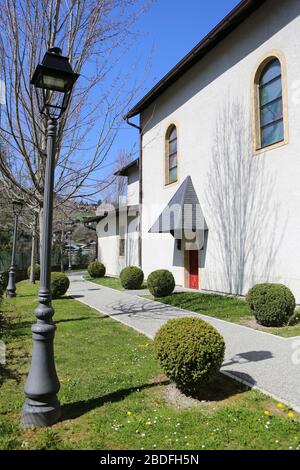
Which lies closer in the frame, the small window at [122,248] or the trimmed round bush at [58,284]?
the trimmed round bush at [58,284]

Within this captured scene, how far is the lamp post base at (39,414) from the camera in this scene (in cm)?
366

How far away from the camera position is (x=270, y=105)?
36.7ft

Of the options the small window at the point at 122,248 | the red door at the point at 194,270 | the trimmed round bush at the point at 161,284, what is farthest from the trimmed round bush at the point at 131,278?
the small window at the point at 122,248

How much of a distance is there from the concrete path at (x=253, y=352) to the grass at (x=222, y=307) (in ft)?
1.40

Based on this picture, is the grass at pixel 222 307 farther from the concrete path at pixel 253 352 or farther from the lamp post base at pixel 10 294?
the lamp post base at pixel 10 294

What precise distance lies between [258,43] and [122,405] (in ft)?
38.0

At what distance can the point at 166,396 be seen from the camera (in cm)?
440

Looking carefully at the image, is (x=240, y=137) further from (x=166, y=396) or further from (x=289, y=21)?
(x=166, y=396)

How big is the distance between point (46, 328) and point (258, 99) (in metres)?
10.5

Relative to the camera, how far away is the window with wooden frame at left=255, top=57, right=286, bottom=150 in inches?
421

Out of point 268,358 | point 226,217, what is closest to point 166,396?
point 268,358

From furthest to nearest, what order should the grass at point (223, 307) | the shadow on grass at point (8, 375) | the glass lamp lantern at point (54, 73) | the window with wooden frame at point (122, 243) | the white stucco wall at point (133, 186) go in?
the window with wooden frame at point (122, 243), the white stucco wall at point (133, 186), the grass at point (223, 307), the shadow on grass at point (8, 375), the glass lamp lantern at point (54, 73)

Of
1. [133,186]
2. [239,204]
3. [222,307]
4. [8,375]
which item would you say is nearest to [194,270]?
[239,204]

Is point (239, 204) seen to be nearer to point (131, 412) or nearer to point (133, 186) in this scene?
point (131, 412)
